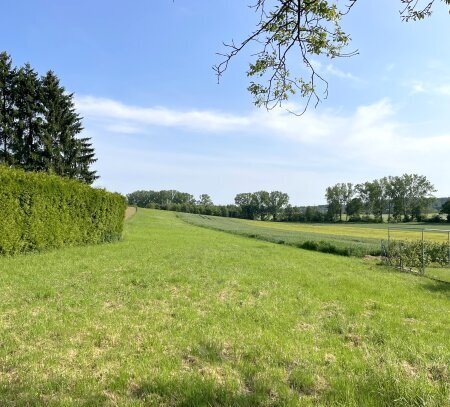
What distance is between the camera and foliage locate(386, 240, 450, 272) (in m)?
19.7

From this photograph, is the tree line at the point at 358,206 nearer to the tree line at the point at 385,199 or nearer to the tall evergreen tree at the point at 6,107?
the tree line at the point at 385,199

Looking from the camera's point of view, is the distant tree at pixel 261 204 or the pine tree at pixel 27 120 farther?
the distant tree at pixel 261 204

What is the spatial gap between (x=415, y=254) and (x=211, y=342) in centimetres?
1753

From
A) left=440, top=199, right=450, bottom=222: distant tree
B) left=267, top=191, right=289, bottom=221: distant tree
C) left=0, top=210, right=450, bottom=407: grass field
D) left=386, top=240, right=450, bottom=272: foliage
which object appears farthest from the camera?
left=267, top=191, right=289, bottom=221: distant tree

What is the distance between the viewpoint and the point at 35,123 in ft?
148

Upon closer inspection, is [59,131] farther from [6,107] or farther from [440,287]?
[440,287]

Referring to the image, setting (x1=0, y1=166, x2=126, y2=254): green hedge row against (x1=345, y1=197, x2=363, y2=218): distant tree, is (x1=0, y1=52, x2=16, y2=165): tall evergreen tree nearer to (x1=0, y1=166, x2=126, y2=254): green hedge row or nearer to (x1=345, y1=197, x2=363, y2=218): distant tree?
(x1=0, y1=166, x2=126, y2=254): green hedge row

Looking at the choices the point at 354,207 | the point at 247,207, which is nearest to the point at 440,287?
the point at 354,207

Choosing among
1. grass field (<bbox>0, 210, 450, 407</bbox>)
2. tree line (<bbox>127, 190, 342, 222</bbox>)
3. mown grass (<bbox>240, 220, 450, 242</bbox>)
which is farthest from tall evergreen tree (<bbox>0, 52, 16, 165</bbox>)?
tree line (<bbox>127, 190, 342, 222</bbox>)

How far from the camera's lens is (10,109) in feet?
144

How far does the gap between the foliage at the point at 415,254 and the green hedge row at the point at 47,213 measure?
55.9 ft

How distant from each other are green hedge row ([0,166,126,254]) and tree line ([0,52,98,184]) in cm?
2490

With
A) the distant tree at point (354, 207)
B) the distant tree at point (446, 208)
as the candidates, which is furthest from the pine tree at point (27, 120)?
the distant tree at point (354, 207)

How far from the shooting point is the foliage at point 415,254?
19734mm
